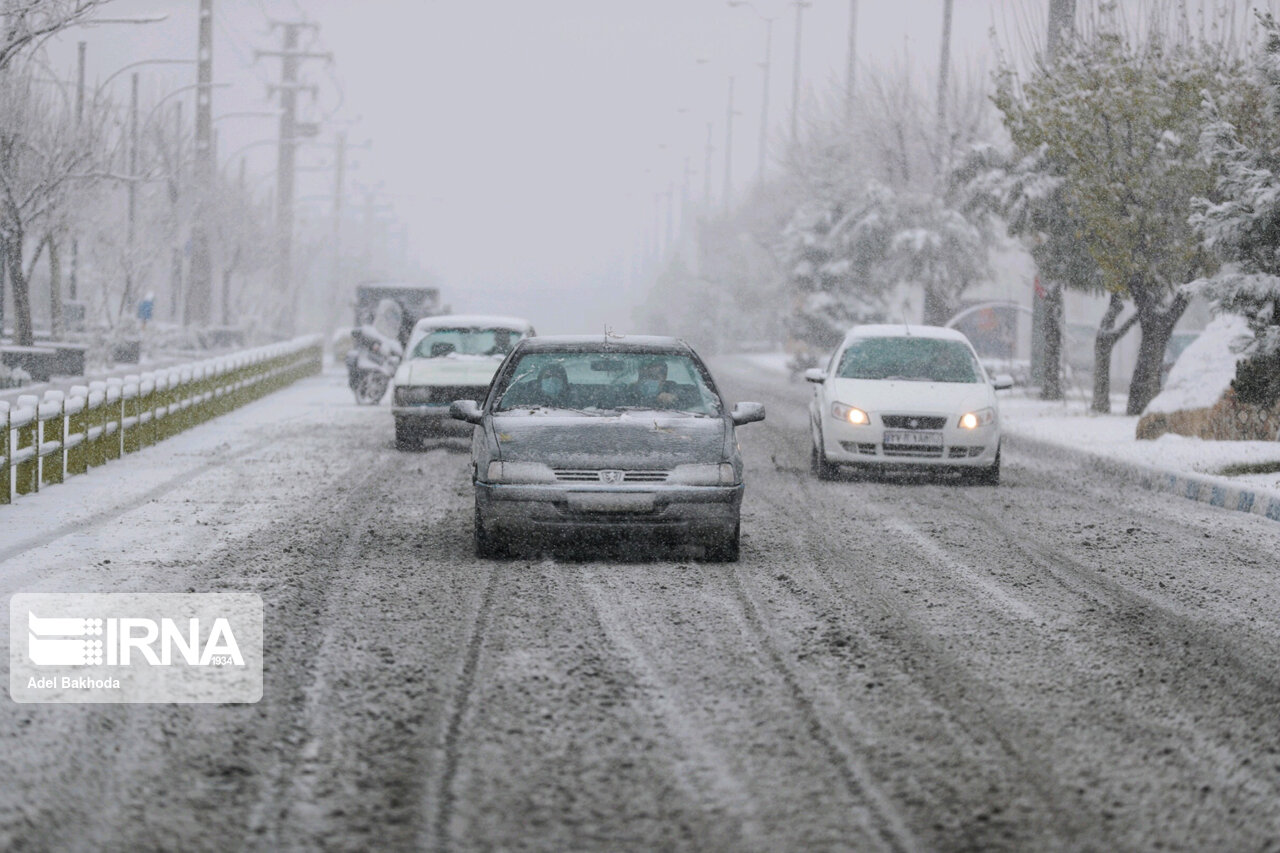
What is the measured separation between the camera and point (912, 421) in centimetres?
1784

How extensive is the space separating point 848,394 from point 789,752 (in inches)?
464

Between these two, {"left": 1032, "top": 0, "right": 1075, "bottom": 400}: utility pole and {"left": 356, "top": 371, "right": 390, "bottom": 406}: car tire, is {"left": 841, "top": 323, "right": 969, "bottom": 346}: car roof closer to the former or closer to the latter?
{"left": 1032, "top": 0, "right": 1075, "bottom": 400}: utility pole

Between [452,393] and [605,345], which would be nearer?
[605,345]

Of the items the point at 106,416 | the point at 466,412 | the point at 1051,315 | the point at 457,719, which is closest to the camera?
Answer: the point at 457,719

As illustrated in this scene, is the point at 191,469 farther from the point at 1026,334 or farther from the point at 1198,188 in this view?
the point at 1026,334

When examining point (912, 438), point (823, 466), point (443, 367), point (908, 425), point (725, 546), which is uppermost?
point (443, 367)

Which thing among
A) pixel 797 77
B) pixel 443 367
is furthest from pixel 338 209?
pixel 443 367

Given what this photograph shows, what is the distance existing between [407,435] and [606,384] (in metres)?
8.52

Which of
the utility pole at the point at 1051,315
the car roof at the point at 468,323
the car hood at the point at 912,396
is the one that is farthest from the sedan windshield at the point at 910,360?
the utility pole at the point at 1051,315

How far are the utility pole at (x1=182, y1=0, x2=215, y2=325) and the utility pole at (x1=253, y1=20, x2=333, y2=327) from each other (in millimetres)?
8374

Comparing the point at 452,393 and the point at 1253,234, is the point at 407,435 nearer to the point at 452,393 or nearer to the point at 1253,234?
the point at 452,393

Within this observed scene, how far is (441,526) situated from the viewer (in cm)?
1368

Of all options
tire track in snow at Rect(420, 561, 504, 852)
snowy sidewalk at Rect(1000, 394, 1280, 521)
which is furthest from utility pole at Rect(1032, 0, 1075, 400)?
tire track in snow at Rect(420, 561, 504, 852)

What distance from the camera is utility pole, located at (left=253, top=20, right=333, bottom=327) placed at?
57.2m
